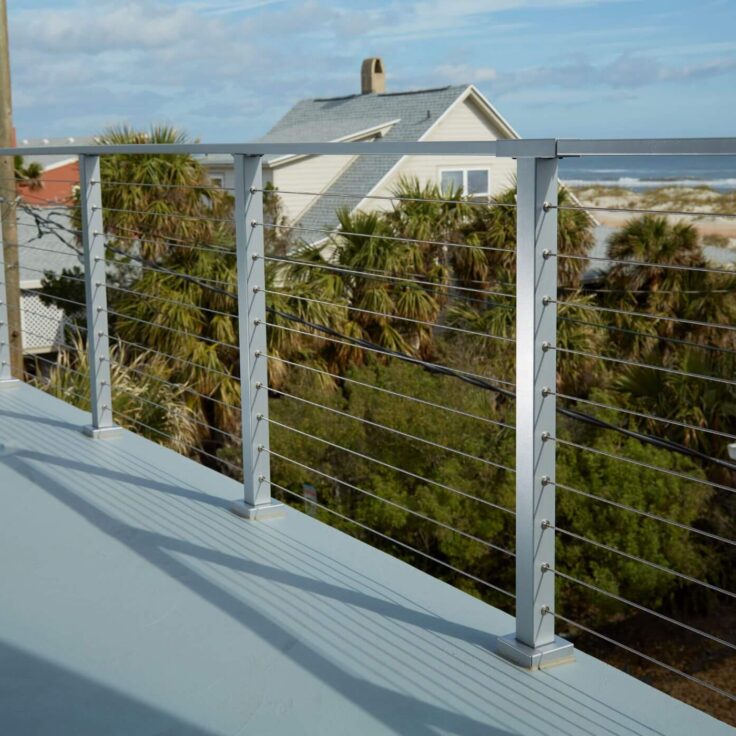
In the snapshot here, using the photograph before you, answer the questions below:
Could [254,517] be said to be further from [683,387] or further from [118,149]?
[683,387]

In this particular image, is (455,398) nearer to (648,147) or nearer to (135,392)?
(135,392)

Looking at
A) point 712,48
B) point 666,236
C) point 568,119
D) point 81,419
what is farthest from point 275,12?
point 81,419

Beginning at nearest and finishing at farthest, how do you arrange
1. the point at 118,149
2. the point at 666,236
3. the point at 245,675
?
1. the point at 245,675
2. the point at 118,149
3. the point at 666,236

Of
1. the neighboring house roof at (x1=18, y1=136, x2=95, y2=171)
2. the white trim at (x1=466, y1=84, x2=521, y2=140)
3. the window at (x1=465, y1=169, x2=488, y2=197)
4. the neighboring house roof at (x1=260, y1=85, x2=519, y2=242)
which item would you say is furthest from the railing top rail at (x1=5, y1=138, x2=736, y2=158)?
the neighboring house roof at (x1=18, y1=136, x2=95, y2=171)

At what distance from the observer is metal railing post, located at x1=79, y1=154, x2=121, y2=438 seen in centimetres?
423

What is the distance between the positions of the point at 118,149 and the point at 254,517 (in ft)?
4.64

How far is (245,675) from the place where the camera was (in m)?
2.36

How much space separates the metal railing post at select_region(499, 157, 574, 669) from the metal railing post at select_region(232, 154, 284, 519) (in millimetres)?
1119

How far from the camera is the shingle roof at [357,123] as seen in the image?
2425cm

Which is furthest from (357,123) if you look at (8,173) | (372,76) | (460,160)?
(8,173)

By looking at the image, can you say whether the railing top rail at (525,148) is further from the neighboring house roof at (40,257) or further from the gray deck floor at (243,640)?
the neighboring house roof at (40,257)

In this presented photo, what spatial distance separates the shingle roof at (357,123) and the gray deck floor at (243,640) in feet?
57.6

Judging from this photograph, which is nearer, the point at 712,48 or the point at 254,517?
the point at 254,517

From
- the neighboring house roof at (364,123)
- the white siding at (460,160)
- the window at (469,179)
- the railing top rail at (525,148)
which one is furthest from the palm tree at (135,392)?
the window at (469,179)
